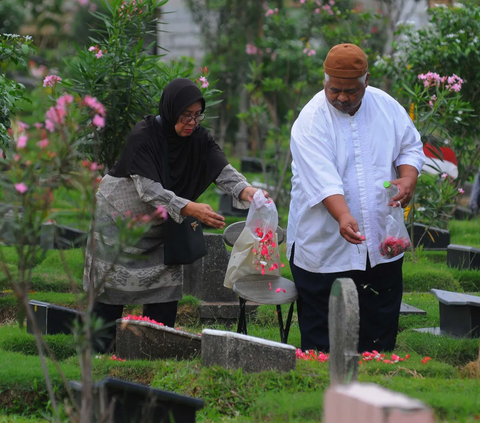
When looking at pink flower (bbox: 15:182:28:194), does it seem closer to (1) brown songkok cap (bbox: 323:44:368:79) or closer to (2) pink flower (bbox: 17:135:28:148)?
(2) pink flower (bbox: 17:135:28:148)

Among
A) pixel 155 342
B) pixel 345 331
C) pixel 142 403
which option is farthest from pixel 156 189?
pixel 345 331

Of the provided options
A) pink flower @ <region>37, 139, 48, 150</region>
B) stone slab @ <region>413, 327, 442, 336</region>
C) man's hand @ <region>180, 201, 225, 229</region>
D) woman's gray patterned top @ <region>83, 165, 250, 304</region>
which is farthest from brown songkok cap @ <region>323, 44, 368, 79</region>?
pink flower @ <region>37, 139, 48, 150</region>

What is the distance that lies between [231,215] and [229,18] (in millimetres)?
6215

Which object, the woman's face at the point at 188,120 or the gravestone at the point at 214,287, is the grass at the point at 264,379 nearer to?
the gravestone at the point at 214,287

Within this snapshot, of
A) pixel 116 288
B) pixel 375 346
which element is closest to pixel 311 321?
pixel 375 346

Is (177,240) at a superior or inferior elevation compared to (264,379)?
superior

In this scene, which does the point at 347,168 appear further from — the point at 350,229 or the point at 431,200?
the point at 431,200

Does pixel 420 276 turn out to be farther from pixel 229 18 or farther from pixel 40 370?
pixel 229 18

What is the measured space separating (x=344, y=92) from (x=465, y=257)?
3673mm

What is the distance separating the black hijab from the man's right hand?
1.14 meters

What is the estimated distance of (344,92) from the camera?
5.15 m

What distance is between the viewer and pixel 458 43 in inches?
378

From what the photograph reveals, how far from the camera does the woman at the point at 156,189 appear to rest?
5.32m

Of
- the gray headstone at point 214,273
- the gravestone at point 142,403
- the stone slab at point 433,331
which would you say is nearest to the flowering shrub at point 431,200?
the gray headstone at point 214,273
